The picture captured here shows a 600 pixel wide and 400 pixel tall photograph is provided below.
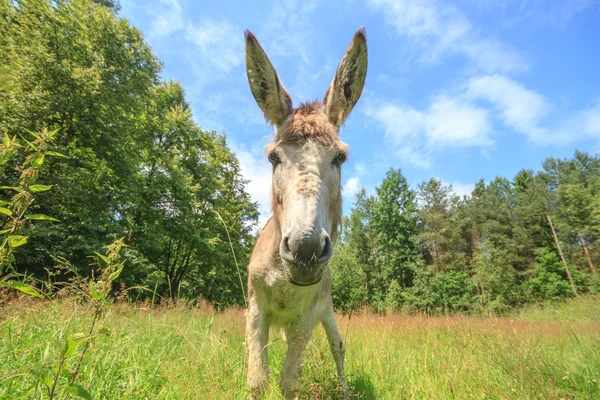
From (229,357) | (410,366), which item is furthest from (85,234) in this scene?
(410,366)

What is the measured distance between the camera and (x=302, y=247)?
5.29 feet

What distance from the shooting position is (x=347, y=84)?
2922 millimetres

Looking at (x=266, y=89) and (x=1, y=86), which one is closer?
(x=266, y=89)

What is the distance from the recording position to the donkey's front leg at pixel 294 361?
2473 millimetres

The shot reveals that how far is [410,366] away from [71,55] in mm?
14532

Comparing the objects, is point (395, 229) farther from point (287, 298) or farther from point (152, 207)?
point (287, 298)

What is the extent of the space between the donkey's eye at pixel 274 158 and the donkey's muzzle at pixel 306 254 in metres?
0.99

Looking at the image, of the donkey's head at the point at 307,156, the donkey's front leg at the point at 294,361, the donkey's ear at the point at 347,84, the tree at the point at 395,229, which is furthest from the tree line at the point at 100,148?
the tree at the point at 395,229

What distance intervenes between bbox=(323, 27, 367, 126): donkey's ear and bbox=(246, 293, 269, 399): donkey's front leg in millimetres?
2274

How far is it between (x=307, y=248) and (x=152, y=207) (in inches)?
589

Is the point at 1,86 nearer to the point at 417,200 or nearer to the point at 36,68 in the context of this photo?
the point at 36,68

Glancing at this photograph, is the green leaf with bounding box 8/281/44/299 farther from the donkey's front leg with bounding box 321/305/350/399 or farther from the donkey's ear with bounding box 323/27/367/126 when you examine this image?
the donkey's front leg with bounding box 321/305/350/399

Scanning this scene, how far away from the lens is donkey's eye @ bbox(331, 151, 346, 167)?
7.99 ft

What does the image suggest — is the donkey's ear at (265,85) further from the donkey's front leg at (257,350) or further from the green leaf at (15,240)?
the green leaf at (15,240)
